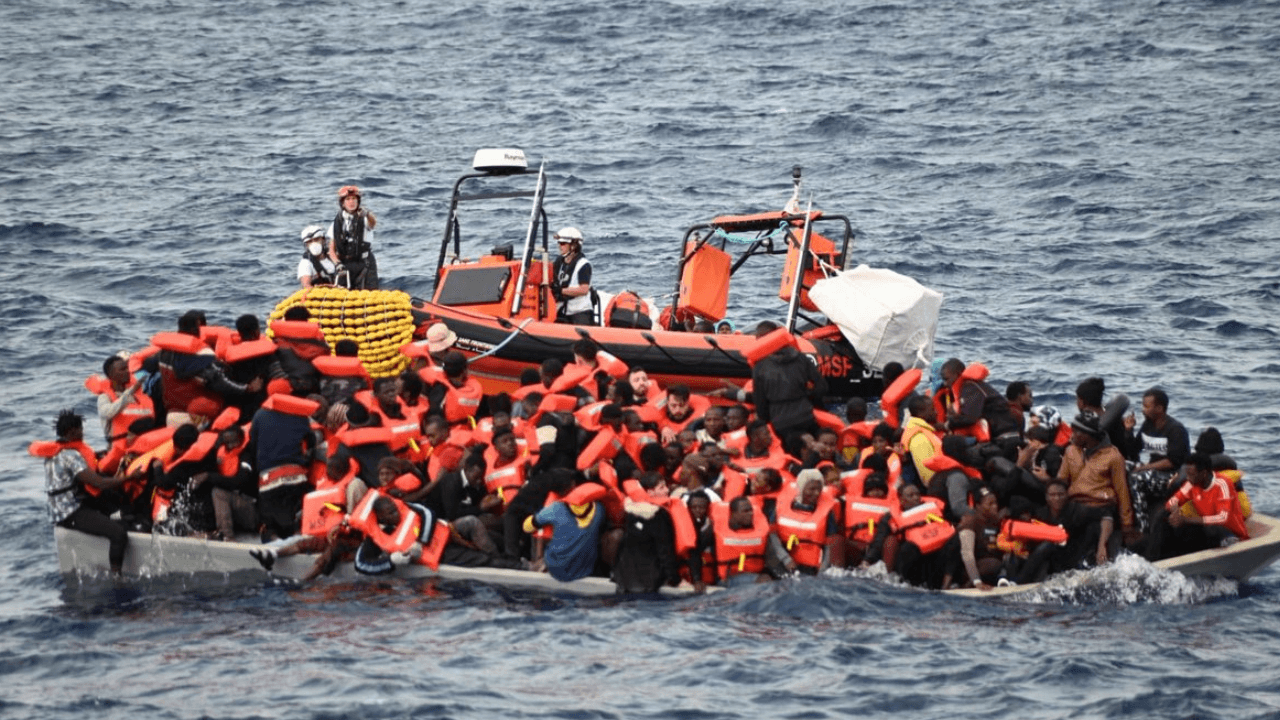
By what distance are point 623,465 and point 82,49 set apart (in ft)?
107

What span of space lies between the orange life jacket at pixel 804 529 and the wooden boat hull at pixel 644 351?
366 centimetres

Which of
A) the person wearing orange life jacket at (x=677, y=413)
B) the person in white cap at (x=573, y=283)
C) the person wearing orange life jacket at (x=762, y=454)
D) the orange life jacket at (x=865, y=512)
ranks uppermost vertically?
the person in white cap at (x=573, y=283)

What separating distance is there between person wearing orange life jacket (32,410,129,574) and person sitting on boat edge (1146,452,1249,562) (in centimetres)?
823

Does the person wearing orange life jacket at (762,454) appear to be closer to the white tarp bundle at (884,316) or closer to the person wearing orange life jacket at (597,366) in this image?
the person wearing orange life jacket at (597,366)

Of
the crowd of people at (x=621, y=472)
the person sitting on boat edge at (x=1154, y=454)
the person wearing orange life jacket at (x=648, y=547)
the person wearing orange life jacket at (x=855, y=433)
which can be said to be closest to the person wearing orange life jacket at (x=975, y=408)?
the crowd of people at (x=621, y=472)

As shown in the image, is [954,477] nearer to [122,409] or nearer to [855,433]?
[855,433]

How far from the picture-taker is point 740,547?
49.5ft

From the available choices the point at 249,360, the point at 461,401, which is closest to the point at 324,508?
the point at 461,401

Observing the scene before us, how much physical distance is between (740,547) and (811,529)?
56 cm

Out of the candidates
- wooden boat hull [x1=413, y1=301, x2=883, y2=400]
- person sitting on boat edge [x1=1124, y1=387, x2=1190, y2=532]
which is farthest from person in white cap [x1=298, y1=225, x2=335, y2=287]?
person sitting on boat edge [x1=1124, y1=387, x2=1190, y2=532]

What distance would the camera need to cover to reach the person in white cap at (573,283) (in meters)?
19.6

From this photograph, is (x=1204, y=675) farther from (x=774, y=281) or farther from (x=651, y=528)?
(x=774, y=281)

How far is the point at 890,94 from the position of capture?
39000 mm

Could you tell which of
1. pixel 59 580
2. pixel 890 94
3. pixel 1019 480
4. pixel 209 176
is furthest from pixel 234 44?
pixel 1019 480
